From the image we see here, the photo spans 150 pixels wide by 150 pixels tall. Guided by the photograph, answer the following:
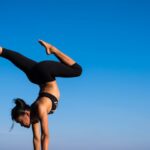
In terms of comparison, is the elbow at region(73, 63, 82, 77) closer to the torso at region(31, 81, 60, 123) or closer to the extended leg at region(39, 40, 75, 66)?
the extended leg at region(39, 40, 75, 66)

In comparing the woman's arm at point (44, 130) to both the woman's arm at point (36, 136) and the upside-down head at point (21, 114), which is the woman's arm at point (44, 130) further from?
the woman's arm at point (36, 136)

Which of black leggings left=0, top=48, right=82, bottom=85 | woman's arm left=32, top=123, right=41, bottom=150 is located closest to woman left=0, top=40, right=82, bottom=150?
black leggings left=0, top=48, right=82, bottom=85

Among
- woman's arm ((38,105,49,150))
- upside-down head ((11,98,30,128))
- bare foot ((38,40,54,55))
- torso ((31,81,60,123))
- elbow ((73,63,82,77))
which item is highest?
bare foot ((38,40,54,55))

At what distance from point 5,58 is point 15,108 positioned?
4.81 ft

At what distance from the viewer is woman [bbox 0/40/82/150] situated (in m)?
12.5

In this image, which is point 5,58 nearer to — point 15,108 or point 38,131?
point 15,108

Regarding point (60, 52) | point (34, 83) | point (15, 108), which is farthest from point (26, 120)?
point (60, 52)

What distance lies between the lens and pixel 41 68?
1291 cm

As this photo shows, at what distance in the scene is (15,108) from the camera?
41.3 ft

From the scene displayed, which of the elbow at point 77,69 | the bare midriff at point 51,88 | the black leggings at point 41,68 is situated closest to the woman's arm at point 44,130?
the bare midriff at point 51,88

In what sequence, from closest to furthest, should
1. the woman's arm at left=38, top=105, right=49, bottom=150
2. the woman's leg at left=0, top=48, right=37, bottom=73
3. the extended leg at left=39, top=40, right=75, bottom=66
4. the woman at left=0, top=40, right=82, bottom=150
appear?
the woman's arm at left=38, top=105, right=49, bottom=150 → the woman at left=0, top=40, right=82, bottom=150 → the woman's leg at left=0, top=48, right=37, bottom=73 → the extended leg at left=39, top=40, right=75, bottom=66

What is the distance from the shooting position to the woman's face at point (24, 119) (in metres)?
12.4

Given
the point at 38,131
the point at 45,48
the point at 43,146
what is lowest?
the point at 43,146

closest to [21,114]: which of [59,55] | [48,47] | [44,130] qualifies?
[44,130]
